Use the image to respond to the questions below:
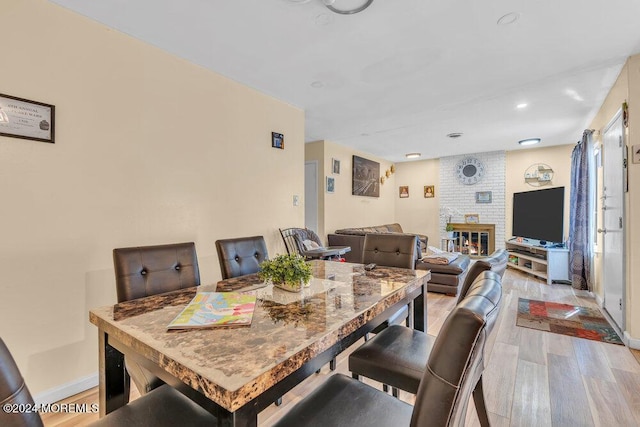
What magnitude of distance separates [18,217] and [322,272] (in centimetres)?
174

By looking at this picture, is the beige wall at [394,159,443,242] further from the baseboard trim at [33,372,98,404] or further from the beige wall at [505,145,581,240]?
the baseboard trim at [33,372,98,404]

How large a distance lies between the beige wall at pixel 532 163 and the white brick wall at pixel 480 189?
105mm

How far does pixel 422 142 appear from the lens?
534cm

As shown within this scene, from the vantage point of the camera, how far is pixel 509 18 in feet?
6.27

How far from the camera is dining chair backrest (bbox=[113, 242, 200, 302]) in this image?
A: 1410mm

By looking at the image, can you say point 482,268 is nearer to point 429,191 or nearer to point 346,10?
point 346,10

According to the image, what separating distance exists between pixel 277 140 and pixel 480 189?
4989 millimetres

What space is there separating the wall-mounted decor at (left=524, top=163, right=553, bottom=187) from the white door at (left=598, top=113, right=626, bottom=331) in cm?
259

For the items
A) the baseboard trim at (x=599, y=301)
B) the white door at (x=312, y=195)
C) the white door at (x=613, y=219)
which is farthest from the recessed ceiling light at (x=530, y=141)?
the white door at (x=312, y=195)

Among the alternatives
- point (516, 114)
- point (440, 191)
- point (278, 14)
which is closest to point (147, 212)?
point (278, 14)

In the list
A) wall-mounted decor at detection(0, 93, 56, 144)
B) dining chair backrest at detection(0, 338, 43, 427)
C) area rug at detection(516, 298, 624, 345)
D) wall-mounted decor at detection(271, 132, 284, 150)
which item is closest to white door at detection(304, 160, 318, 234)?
wall-mounted decor at detection(271, 132, 284, 150)

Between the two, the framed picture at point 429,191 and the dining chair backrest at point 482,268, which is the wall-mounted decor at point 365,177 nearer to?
the framed picture at point 429,191

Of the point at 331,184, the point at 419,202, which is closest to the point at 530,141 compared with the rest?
the point at 419,202

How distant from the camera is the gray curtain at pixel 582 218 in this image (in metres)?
3.88
